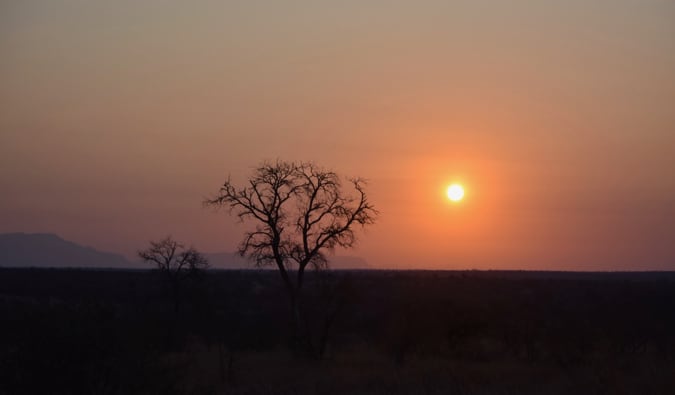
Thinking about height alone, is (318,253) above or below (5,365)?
above

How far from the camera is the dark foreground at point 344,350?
13.5m

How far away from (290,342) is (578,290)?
5467 centimetres

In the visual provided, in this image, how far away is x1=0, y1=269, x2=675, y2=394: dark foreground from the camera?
44.4 feet

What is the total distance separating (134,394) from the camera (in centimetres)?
1411

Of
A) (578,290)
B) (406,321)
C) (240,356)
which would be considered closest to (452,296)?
(406,321)

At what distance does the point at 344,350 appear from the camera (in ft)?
107

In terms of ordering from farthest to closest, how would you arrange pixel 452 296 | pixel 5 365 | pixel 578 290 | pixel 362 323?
pixel 578 290 → pixel 362 323 → pixel 452 296 → pixel 5 365

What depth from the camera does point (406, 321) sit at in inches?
1291

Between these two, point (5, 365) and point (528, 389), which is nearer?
point (5, 365)

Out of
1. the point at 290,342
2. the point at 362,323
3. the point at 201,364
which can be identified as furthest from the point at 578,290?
the point at 201,364

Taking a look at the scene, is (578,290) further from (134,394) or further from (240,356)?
(134,394)

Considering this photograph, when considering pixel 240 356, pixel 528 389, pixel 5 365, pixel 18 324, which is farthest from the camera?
pixel 240 356

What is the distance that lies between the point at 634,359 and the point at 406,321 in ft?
32.5

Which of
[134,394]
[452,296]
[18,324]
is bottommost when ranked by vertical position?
[134,394]
